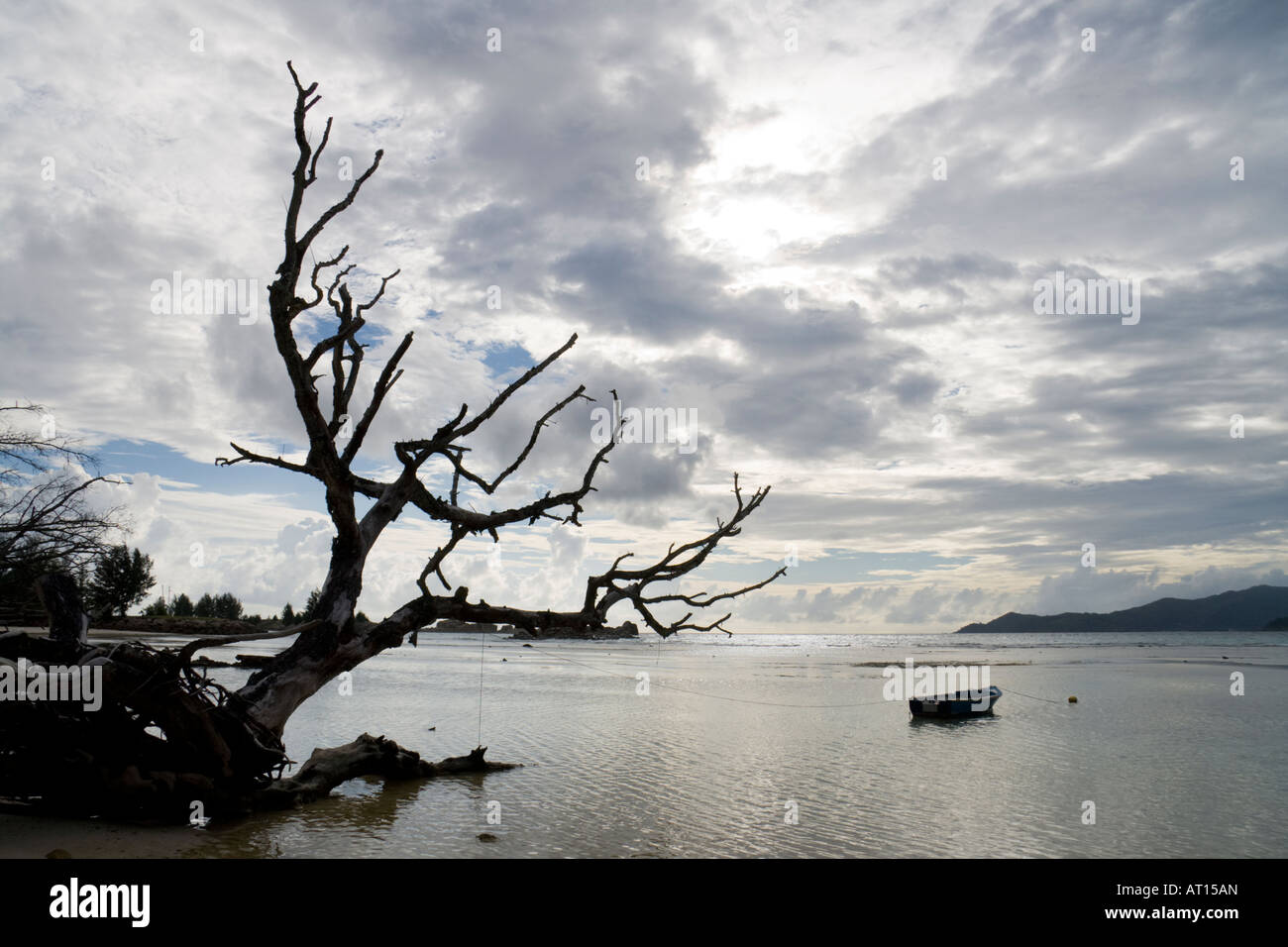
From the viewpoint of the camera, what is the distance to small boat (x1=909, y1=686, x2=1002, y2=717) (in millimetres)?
28781

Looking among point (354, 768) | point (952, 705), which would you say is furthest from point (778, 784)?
point (952, 705)

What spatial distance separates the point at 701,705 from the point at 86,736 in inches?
996

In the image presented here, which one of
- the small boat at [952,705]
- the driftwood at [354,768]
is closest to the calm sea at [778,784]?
the driftwood at [354,768]

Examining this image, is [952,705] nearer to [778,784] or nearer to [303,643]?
[778,784]

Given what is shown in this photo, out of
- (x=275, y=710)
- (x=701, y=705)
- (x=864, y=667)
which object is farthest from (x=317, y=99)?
(x=864, y=667)

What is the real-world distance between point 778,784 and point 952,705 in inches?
599

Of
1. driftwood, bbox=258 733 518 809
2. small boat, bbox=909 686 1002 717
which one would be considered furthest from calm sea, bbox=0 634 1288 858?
small boat, bbox=909 686 1002 717

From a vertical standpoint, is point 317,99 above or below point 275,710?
above

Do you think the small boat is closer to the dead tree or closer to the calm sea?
the calm sea

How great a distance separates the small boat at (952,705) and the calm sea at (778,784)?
3.64 feet
